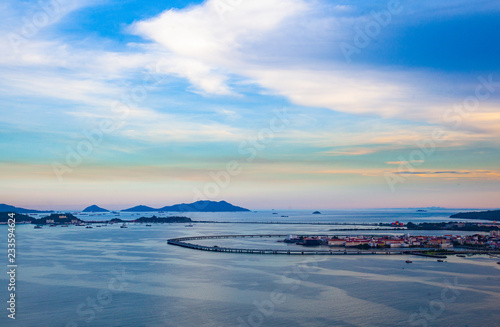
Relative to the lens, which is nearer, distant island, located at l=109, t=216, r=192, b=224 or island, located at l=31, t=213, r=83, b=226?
island, located at l=31, t=213, r=83, b=226

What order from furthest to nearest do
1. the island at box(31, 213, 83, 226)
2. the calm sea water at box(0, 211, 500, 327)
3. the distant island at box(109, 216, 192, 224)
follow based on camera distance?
the distant island at box(109, 216, 192, 224) < the island at box(31, 213, 83, 226) < the calm sea water at box(0, 211, 500, 327)

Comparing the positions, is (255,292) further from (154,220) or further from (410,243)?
(154,220)

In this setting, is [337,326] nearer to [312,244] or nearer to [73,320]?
[73,320]

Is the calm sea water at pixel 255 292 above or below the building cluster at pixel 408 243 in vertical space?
below

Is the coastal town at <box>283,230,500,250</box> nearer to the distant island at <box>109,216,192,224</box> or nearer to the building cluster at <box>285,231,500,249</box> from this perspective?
the building cluster at <box>285,231,500,249</box>

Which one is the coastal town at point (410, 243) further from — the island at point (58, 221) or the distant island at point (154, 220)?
the island at point (58, 221)

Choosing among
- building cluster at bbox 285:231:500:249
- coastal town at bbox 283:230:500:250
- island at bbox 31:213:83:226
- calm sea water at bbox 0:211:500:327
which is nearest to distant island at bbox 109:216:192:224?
island at bbox 31:213:83:226

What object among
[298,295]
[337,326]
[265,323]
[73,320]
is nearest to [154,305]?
[73,320]

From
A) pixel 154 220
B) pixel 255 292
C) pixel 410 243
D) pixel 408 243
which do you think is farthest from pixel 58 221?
pixel 255 292

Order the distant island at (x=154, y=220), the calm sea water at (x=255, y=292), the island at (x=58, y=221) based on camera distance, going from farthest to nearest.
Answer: the distant island at (x=154, y=220) → the island at (x=58, y=221) → the calm sea water at (x=255, y=292)

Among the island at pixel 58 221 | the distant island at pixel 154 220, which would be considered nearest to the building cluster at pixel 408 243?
the distant island at pixel 154 220
